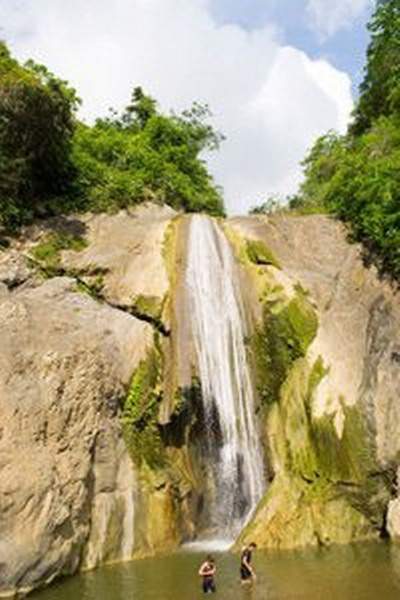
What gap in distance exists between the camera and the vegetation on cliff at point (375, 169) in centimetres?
2906

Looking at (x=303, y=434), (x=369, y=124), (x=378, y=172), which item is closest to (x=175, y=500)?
(x=303, y=434)

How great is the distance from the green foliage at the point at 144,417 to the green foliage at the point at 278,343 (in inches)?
140

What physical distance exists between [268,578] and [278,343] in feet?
31.4

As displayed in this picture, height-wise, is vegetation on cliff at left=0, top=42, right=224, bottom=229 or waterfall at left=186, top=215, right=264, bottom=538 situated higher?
vegetation on cliff at left=0, top=42, right=224, bottom=229

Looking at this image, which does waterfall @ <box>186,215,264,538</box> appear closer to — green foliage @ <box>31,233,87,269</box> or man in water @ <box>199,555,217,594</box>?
green foliage @ <box>31,233,87,269</box>

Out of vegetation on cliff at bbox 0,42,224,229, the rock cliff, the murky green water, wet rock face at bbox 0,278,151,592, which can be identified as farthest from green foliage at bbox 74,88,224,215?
the murky green water

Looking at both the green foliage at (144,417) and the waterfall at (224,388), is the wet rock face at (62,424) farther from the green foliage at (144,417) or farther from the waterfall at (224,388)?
the waterfall at (224,388)

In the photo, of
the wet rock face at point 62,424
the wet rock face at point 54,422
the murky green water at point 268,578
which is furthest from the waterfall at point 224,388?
the murky green water at point 268,578

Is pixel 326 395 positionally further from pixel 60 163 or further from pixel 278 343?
pixel 60 163

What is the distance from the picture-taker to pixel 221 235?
97.5ft

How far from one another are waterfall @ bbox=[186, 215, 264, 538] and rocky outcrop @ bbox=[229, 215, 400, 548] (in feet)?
2.03

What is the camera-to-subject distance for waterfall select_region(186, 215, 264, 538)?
23.9m

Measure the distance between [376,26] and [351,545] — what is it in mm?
25735

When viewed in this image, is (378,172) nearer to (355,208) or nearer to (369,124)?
(355,208)
